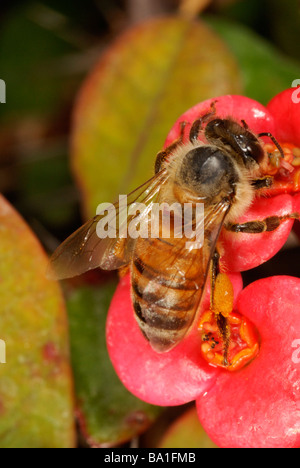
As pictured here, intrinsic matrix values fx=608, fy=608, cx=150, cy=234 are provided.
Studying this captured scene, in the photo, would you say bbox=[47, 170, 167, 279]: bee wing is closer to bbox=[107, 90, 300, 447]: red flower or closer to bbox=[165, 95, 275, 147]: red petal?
bbox=[107, 90, 300, 447]: red flower

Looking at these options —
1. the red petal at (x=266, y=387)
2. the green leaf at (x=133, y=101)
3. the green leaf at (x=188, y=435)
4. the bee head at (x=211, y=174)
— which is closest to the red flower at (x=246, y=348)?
the red petal at (x=266, y=387)

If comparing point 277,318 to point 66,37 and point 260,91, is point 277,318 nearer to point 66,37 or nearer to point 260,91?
point 260,91

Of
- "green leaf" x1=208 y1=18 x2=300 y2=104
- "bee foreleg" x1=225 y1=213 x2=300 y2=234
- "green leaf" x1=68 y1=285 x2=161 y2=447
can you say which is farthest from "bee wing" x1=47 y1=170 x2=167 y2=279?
"green leaf" x1=208 y1=18 x2=300 y2=104

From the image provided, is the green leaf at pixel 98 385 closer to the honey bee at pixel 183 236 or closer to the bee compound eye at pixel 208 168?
the honey bee at pixel 183 236

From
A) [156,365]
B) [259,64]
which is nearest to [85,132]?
[259,64]
